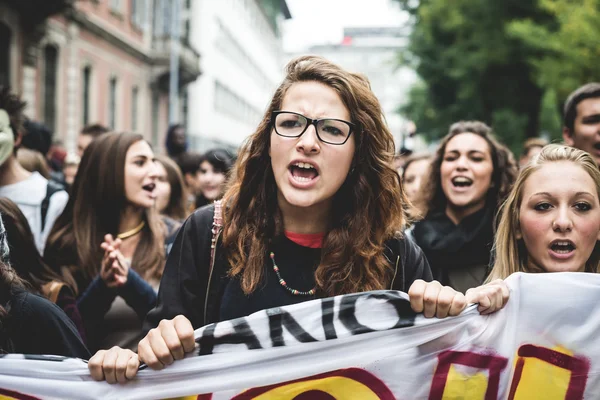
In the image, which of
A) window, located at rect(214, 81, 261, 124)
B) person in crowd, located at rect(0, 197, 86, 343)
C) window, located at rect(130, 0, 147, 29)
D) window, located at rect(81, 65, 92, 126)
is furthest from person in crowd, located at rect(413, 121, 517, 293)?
window, located at rect(214, 81, 261, 124)

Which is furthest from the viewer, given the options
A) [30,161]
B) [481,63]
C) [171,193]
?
[481,63]

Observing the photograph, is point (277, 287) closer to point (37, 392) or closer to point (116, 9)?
point (37, 392)

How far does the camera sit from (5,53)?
16.2 m

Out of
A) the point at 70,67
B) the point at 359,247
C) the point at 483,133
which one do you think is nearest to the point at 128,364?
the point at 359,247

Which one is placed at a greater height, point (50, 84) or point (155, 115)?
point (155, 115)

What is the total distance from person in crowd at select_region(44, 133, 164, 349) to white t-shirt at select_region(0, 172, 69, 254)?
0.23 m

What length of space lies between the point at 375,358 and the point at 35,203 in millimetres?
2637

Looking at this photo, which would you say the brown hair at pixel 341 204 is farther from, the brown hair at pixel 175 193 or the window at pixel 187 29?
the window at pixel 187 29

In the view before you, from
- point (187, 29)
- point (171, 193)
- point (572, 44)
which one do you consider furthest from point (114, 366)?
point (187, 29)

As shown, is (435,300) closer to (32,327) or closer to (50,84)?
(32,327)

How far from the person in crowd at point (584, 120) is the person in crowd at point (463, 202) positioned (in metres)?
0.39

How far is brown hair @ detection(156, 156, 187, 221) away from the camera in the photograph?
229 inches

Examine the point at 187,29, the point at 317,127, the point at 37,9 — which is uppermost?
the point at 187,29

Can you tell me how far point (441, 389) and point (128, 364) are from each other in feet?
3.07
